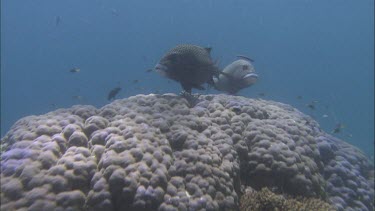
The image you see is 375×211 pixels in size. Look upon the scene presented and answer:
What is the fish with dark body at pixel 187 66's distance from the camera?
7508 millimetres

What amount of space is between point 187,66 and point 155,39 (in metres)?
110

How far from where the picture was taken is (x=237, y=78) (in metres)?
9.56

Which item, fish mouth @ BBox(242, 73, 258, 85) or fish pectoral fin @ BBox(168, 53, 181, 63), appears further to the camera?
fish mouth @ BBox(242, 73, 258, 85)

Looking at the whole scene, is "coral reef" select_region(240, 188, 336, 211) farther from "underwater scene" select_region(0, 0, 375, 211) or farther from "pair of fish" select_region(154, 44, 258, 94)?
"pair of fish" select_region(154, 44, 258, 94)

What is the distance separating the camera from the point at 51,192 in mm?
4613

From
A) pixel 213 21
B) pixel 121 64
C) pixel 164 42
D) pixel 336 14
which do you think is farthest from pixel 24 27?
pixel 336 14

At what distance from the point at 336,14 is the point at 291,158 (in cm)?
10914

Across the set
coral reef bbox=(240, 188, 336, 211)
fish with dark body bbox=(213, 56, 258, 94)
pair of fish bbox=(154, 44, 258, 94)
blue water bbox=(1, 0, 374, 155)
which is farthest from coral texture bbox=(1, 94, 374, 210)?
blue water bbox=(1, 0, 374, 155)

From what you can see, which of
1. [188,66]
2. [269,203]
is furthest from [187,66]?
[269,203]

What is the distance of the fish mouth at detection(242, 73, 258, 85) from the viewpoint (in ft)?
30.5

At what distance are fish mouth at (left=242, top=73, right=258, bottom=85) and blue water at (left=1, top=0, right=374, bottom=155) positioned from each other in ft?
287

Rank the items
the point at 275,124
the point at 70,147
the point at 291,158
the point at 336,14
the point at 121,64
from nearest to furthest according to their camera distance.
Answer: the point at 70,147 → the point at 291,158 → the point at 275,124 → the point at 336,14 → the point at 121,64

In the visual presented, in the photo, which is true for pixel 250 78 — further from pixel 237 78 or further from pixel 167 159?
pixel 167 159

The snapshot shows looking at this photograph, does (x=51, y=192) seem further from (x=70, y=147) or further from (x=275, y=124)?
(x=275, y=124)
